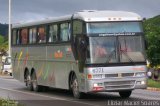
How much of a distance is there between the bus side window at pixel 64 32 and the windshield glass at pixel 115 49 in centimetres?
208

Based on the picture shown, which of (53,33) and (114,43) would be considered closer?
(114,43)

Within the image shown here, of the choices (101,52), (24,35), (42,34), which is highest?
(24,35)

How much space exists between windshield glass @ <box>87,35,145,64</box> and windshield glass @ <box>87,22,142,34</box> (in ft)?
0.91

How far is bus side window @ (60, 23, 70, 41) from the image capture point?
820 inches

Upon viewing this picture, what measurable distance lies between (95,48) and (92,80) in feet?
3.73

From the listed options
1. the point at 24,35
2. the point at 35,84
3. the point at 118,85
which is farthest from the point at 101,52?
the point at 24,35

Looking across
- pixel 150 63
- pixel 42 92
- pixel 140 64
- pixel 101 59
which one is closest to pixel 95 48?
pixel 101 59

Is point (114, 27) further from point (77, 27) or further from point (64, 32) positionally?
point (64, 32)

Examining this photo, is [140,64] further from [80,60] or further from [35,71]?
[35,71]

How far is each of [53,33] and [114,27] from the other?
385 cm

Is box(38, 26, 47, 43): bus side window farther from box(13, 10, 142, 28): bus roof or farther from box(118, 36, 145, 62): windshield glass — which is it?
box(118, 36, 145, 62): windshield glass

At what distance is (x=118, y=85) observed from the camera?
747 inches

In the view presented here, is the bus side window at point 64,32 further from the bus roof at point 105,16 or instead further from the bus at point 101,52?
the bus roof at point 105,16

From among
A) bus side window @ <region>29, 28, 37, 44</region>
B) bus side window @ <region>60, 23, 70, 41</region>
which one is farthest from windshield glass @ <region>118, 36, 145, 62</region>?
bus side window @ <region>29, 28, 37, 44</region>
